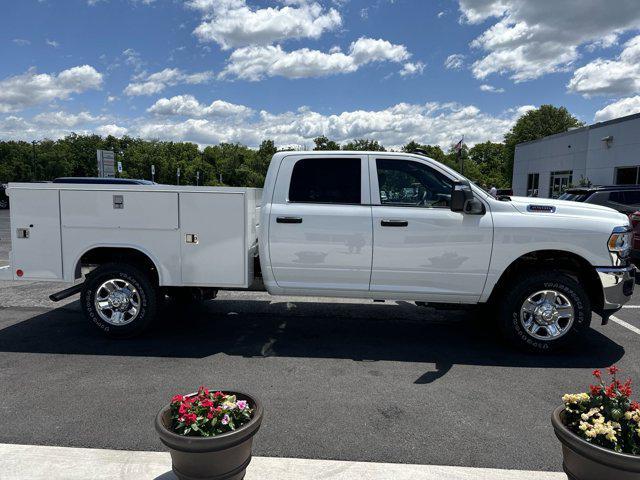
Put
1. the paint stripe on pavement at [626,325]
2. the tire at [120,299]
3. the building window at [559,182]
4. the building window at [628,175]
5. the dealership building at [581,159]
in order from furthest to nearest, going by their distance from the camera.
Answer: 1. the building window at [559,182]
2. the dealership building at [581,159]
3. the building window at [628,175]
4. the paint stripe on pavement at [626,325]
5. the tire at [120,299]

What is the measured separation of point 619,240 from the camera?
4961 mm

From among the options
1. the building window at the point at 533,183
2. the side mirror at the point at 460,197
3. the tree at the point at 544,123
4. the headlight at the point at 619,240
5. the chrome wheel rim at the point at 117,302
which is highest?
the tree at the point at 544,123

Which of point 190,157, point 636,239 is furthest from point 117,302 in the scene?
point 190,157

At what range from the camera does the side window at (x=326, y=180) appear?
5230 millimetres

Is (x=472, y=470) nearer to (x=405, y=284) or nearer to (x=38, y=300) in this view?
(x=405, y=284)

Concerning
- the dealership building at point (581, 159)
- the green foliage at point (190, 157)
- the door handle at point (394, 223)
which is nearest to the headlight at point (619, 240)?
the door handle at point (394, 223)

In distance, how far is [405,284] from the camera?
17.0 feet

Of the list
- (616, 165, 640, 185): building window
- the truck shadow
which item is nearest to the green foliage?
(616, 165, 640, 185): building window

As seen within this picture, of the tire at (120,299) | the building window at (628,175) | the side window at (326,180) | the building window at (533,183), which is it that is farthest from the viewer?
the building window at (533,183)

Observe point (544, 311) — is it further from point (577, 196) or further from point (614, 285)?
point (577, 196)

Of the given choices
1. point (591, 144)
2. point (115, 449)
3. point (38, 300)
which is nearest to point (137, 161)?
point (591, 144)

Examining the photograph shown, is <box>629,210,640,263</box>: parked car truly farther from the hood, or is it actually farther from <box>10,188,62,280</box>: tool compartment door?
<box>10,188,62,280</box>: tool compartment door

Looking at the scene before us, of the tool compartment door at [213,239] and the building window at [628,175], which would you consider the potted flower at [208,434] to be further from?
the building window at [628,175]

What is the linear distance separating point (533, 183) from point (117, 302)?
37611 mm
